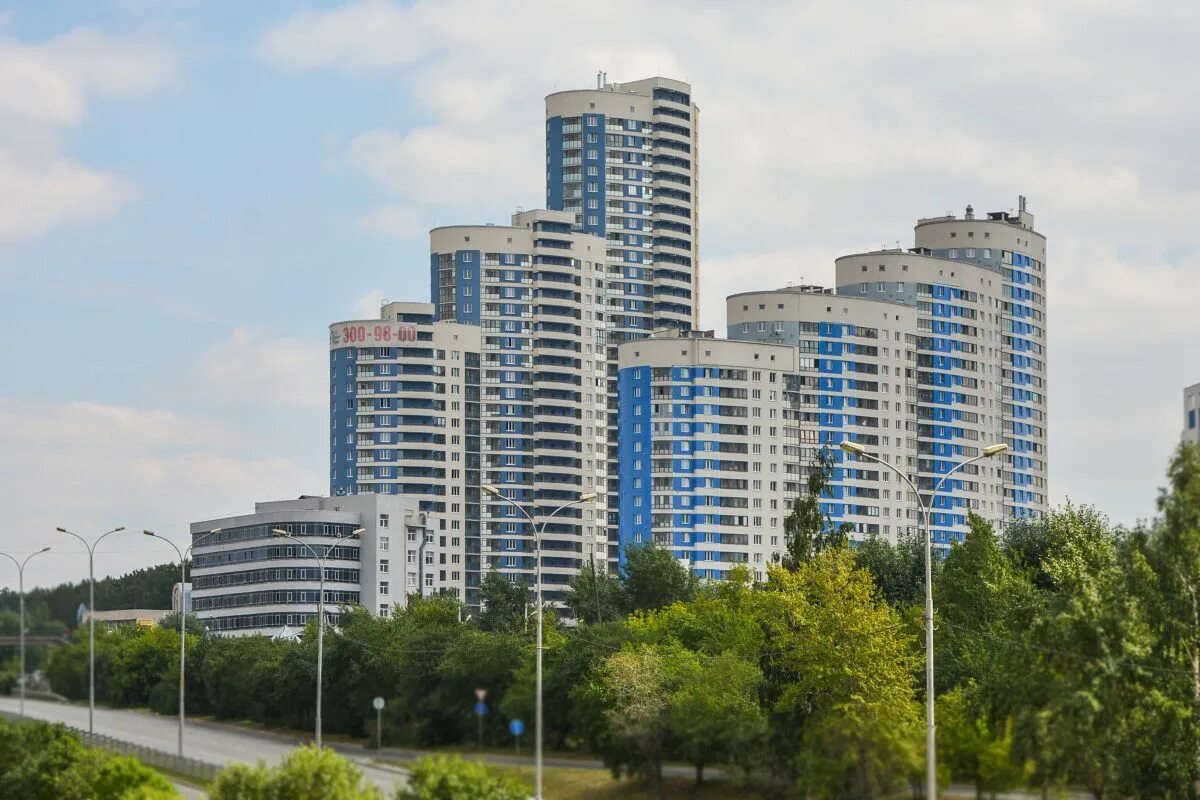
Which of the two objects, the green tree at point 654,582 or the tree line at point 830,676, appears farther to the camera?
the green tree at point 654,582

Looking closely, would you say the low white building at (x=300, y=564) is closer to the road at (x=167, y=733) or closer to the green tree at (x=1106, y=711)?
the road at (x=167, y=733)

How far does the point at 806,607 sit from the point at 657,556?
76483 millimetres

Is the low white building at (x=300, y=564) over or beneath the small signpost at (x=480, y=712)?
over

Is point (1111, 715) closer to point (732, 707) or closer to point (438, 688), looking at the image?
point (732, 707)

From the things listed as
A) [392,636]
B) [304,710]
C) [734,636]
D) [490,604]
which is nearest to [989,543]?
[734,636]

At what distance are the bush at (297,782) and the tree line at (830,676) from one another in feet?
47.3

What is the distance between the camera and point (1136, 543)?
60.0 metres

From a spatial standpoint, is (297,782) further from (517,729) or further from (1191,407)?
(1191,407)

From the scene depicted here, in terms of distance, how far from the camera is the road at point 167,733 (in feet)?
233

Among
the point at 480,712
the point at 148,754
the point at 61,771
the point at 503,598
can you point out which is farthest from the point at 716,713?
the point at 503,598

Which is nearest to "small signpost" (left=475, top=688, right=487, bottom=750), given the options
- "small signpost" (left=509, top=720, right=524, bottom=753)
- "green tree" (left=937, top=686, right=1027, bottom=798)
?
"small signpost" (left=509, top=720, right=524, bottom=753)

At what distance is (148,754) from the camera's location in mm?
75562

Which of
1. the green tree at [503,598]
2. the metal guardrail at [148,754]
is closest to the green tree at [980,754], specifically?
the metal guardrail at [148,754]

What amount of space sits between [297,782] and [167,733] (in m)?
32.9
